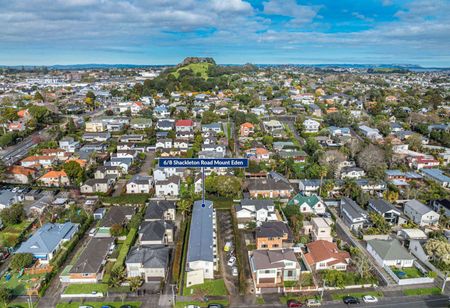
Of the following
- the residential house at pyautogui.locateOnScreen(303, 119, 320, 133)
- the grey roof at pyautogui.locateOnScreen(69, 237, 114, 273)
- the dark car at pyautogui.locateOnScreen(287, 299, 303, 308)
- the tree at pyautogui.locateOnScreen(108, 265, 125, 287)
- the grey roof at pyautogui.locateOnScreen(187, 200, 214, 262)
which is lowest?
the dark car at pyautogui.locateOnScreen(287, 299, 303, 308)

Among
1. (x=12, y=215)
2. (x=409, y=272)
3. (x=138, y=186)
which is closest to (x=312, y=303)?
(x=409, y=272)

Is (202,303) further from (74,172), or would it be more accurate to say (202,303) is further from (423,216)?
(74,172)

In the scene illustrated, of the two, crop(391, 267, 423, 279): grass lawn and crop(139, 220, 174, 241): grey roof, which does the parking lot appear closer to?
crop(139, 220, 174, 241): grey roof

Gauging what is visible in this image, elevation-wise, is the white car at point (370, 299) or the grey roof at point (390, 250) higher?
the grey roof at point (390, 250)

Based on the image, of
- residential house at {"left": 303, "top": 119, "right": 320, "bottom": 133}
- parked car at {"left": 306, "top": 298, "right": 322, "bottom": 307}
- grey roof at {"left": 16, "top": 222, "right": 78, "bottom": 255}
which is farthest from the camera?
residential house at {"left": 303, "top": 119, "right": 320, "bottom": 133}

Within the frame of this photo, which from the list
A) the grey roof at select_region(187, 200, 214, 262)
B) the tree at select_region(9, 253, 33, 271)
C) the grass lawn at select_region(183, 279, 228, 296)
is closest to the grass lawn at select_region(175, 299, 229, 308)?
the grass lawn at select_region(183, 279, 228, 296)

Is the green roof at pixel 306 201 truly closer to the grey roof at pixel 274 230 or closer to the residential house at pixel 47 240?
the grey roof at pixel 274 230

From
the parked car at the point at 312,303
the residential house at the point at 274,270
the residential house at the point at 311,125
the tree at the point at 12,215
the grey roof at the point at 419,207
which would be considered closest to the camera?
the parked car at the point at 312,303

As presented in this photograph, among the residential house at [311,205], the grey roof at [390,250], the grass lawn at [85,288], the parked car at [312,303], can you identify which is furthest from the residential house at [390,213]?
the grass lawn at [85,288]

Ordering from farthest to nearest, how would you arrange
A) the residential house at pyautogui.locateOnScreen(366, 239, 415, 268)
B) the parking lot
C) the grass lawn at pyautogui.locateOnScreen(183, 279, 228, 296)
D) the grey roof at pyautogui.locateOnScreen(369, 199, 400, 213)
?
the grey roof at pyautogui.locateOnScreen(369, 199, 400, 213)
the residential house at pyautogui.locateOnScreen(366, 239, 415, 268)
the parking lot
the grass lawn at pyautogui.locateOnScreen(183, 279, 228, 296)
